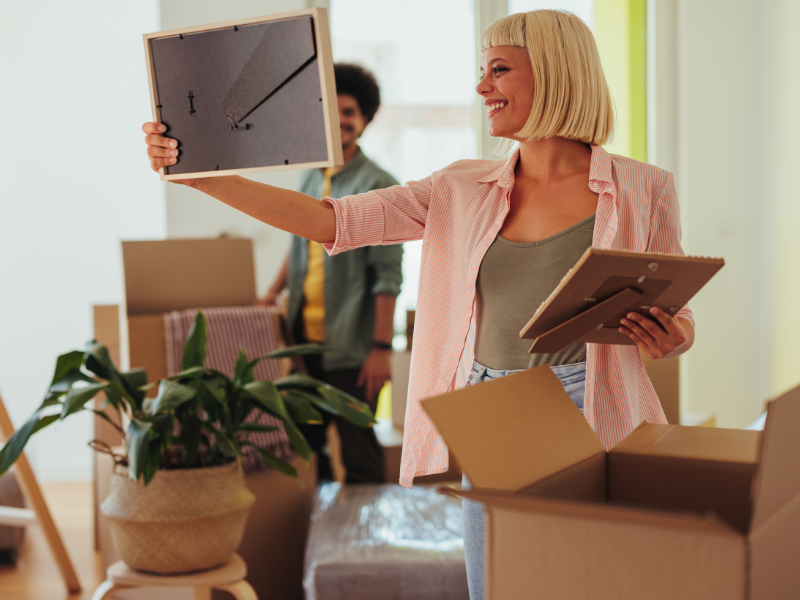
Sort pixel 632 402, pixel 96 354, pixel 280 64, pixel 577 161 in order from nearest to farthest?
pixel 280 64 < pixel 632 402 < pixel 577 161 < pixel 96 354

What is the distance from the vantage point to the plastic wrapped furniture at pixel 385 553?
5.60ft

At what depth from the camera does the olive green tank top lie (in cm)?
103

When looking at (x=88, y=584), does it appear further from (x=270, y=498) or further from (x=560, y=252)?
(x=560, y=252)

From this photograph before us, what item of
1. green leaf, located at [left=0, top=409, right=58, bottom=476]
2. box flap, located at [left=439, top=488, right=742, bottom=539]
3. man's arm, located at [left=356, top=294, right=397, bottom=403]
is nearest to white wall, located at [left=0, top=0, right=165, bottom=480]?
man's arm, located at [left=356, top=294, right=397, bottom=403]

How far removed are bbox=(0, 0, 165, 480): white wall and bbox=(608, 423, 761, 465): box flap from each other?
9.75 feet

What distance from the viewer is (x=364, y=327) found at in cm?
237

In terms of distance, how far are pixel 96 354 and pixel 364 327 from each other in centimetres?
95

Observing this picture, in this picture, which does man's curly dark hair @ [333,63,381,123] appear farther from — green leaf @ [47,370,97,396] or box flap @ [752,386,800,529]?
box flap @ [752,386,800,529]

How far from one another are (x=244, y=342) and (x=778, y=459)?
5.70 ft

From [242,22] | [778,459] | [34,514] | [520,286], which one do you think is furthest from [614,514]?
[34,514]

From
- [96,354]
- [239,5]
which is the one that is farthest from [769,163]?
[96,354]

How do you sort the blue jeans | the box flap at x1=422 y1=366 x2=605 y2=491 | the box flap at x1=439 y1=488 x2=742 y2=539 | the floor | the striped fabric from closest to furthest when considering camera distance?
the box flap at x1=439 y1=488 x2=742 y2=539, the box flap at x1=422 y1=366 x2=605 y2=491, the blue jeans, the striped fabric, the floor

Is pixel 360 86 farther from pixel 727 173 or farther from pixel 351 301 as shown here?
pixel 727 173

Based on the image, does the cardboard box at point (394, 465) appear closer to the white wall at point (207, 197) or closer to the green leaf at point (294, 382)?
the green leaf at point (294, 382)
